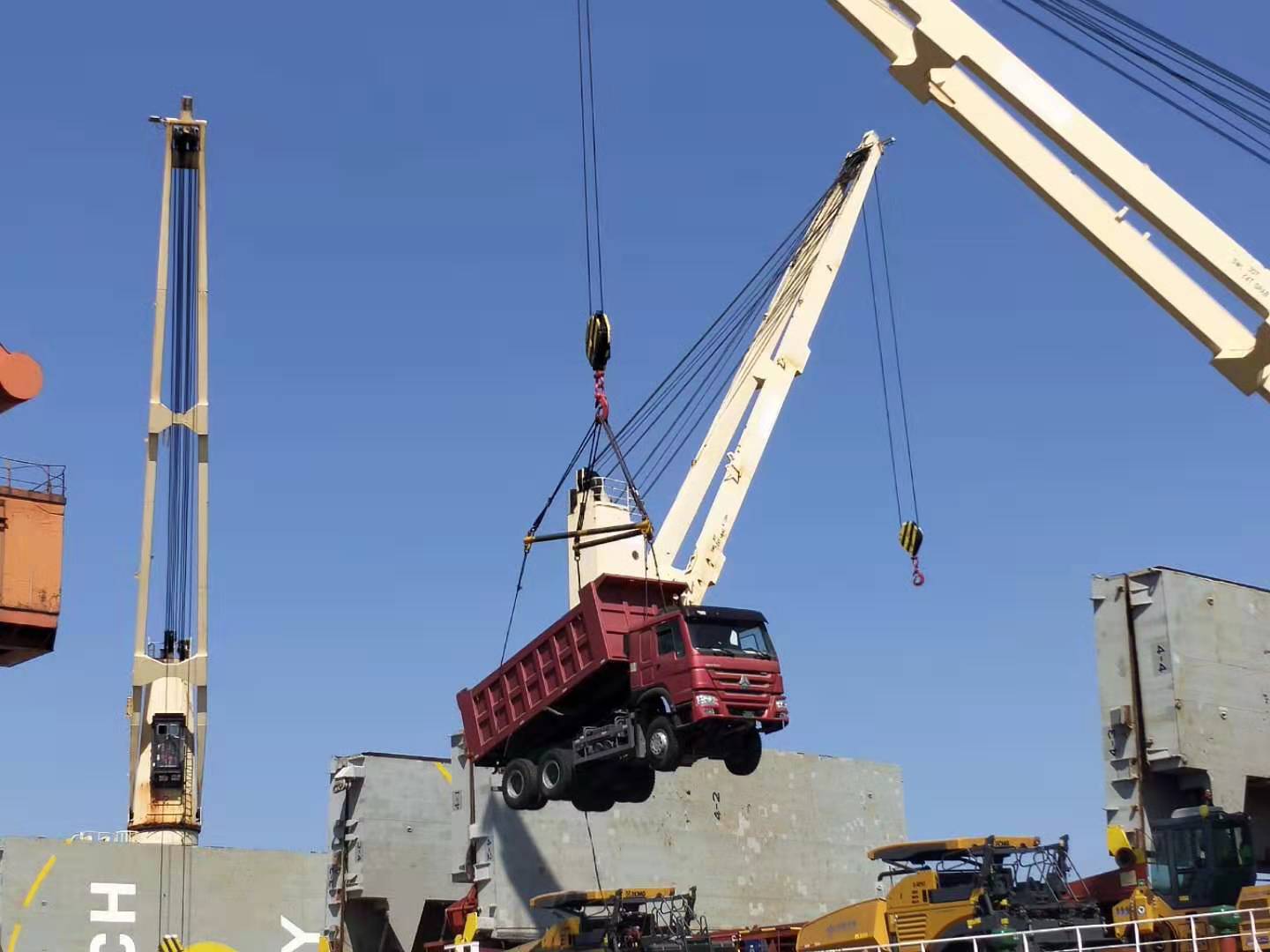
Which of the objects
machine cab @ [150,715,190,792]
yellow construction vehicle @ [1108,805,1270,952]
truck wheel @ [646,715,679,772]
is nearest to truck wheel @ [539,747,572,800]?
truck wheel @ [646,715,679,772]

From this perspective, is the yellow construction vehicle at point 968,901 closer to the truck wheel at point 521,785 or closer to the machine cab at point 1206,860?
the machine cab at point 1206,860

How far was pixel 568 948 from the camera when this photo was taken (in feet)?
82.5

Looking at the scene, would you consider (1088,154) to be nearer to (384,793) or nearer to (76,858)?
(384,793)

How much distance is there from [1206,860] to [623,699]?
1032cm

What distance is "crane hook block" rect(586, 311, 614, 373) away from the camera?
89.9ft

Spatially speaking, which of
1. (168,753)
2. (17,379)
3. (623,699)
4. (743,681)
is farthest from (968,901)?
Answer: (168,753)

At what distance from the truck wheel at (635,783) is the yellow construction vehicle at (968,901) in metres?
6.42

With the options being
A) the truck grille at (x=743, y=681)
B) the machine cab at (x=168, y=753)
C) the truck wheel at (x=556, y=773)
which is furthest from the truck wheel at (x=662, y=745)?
→ the machine cab at (x=168, y=753)

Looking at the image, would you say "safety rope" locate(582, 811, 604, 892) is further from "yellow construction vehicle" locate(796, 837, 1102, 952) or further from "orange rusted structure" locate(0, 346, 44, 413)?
"orange rusted structure" locate(0, 346, 44, 413)

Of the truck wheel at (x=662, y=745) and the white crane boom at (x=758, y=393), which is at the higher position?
the white crane boom at (x=758, y=393)

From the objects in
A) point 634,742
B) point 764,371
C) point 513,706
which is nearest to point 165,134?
point 764,371

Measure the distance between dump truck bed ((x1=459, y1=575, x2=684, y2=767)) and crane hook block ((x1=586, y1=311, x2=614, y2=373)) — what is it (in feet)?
12.1

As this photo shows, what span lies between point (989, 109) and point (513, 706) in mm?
13205

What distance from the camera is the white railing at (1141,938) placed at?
728 inches
